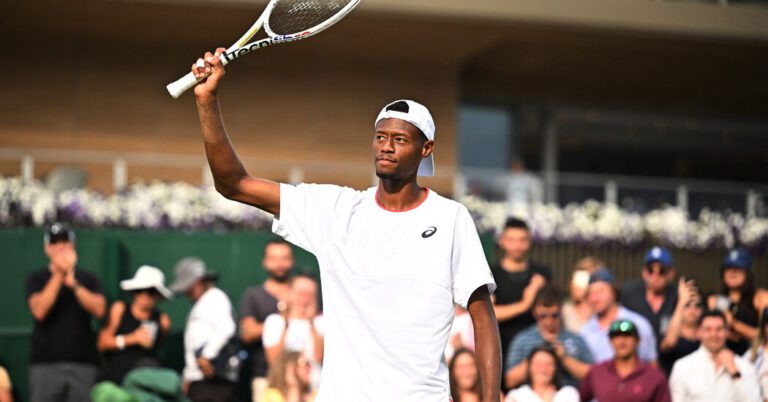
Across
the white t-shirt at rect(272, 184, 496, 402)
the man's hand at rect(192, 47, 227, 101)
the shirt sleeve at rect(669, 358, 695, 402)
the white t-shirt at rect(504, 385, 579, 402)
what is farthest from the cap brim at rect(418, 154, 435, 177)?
the shirt sleeve at rect(669, 358, 695, 402)

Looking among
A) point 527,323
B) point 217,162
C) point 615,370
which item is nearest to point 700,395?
point 615,370

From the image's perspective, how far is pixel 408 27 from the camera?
19.2 m

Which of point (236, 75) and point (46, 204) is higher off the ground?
point (236, 75)

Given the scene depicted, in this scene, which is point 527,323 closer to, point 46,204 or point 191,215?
point 191,215

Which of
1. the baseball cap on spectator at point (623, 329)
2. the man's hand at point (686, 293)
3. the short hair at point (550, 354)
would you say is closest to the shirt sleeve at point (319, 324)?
the short hair at point (550, 354)

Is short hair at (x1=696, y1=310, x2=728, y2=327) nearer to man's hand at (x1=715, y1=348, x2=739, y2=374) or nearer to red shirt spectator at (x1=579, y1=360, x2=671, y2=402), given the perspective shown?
man's hand at (x1=715, y1=348, x2=739, y2=374)

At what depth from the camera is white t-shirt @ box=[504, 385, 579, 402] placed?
8539 millimetres

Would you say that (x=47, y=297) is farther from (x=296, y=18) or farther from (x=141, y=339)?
(x=296, y=18)

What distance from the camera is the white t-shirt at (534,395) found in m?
8.54

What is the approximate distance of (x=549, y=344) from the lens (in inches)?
354

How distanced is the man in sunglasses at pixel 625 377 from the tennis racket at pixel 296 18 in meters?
4.47

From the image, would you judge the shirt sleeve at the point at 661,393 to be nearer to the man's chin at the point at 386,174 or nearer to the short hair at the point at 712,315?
the short hair at the point at 712,315

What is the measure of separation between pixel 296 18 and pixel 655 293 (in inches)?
226

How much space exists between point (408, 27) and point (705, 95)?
316 inches
